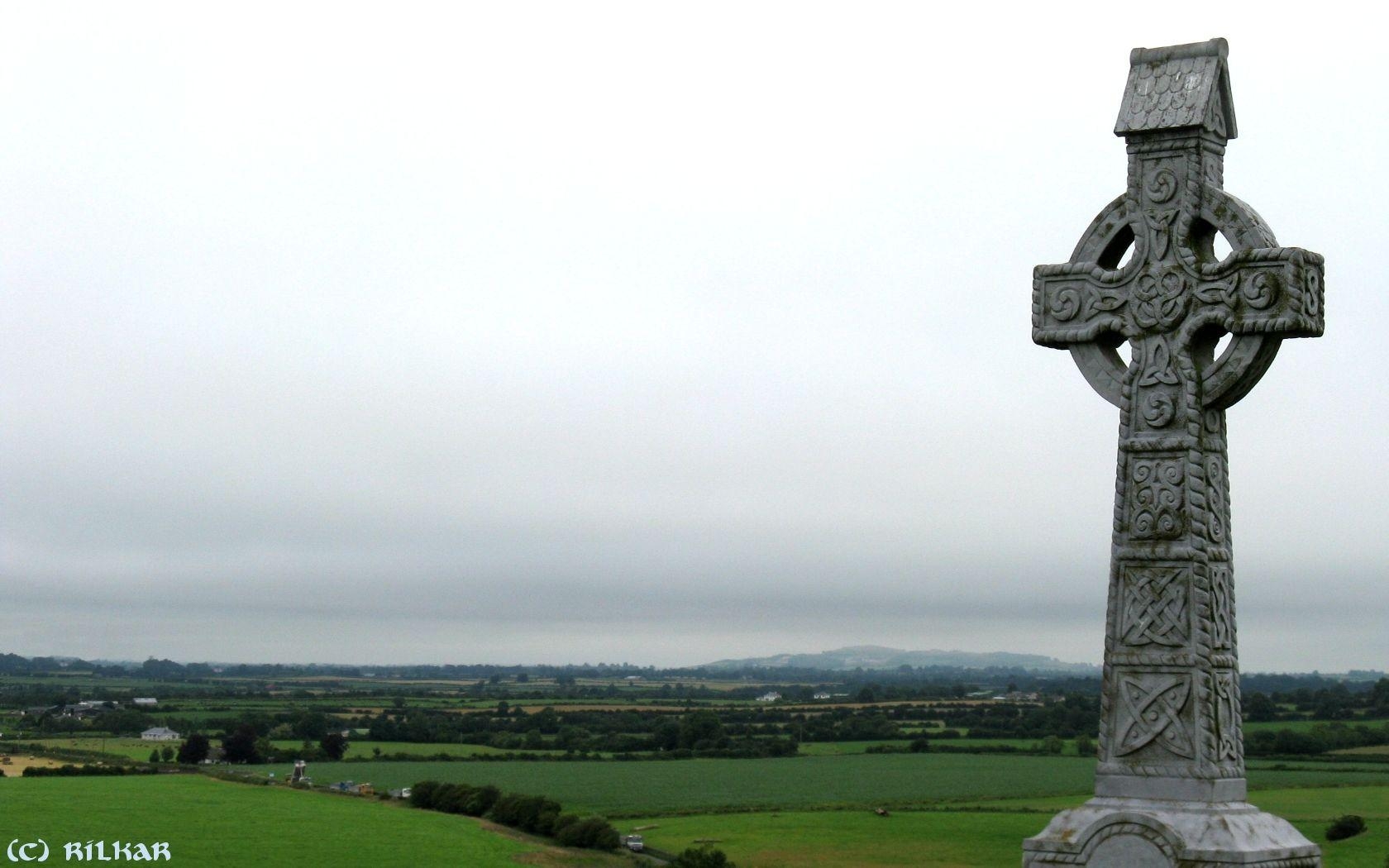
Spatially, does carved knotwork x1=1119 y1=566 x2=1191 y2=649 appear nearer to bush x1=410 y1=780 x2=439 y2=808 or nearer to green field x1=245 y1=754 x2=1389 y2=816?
green field x1=245 y1=754 x2=1389 y2=816

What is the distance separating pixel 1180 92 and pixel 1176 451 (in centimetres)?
209

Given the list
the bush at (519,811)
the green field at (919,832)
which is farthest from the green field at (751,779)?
the green field at (919,832)

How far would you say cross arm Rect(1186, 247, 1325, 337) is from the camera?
970cm

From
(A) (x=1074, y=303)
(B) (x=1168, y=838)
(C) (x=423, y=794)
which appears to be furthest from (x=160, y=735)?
(B) (x=1168, y=838)

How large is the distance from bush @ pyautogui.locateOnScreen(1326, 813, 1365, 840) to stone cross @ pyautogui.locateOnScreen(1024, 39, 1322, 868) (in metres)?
35.2

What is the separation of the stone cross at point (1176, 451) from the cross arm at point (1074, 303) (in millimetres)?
15

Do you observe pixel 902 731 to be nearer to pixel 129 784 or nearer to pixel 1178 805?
pixel 129 784

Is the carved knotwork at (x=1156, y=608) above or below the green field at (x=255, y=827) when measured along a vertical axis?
above

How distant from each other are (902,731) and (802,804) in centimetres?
3749

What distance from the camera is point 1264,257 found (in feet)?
32.2

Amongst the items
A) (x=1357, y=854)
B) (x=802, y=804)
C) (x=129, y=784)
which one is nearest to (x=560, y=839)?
(x=802, y=804)

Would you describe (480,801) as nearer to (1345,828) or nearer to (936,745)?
(936,745)

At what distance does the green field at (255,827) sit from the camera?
51.7 m

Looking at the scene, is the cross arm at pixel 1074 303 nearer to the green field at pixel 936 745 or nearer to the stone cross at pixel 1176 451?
the stone cross at pixel 1176 451
